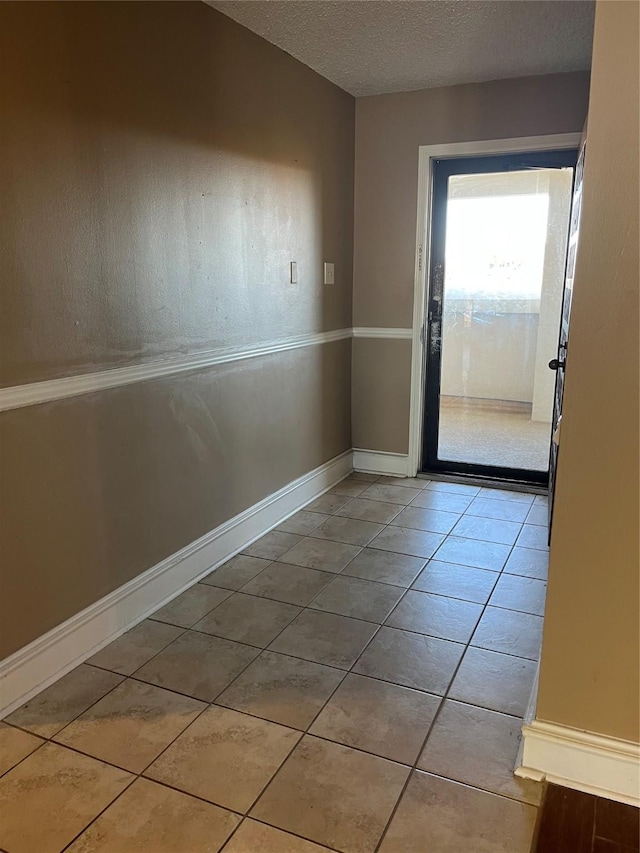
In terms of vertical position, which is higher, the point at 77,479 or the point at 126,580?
the point at 77,479

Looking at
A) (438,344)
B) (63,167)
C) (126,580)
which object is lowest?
(126,580)

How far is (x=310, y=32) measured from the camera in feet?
8.98

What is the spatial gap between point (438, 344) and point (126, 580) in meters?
2.45

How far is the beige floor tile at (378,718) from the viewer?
5.64 feet

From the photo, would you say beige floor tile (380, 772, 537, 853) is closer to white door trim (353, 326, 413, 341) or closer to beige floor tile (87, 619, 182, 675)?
beige floor tile (87, 619, 182, 675)

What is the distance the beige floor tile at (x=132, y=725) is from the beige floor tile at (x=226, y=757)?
42mm

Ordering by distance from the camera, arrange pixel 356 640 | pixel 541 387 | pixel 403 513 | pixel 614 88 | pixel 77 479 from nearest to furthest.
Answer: pixel 614 88, pixel 77 479, pixel 356 640, pixel 403 513, pixel 541 387

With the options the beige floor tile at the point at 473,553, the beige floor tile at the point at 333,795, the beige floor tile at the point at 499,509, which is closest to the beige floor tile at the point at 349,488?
the beige floor tile at the point at 499,509

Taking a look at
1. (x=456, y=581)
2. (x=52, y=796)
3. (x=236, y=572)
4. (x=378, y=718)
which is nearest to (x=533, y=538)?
(x=456, y=581)

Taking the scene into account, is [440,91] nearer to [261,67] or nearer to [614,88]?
[261,67]

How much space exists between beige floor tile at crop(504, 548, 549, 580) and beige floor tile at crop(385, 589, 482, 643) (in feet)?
1.25

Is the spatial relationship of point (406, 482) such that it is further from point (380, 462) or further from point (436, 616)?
point (436, 616)

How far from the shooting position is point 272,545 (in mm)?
3002

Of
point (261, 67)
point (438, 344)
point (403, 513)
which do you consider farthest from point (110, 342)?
point (438, 344)
